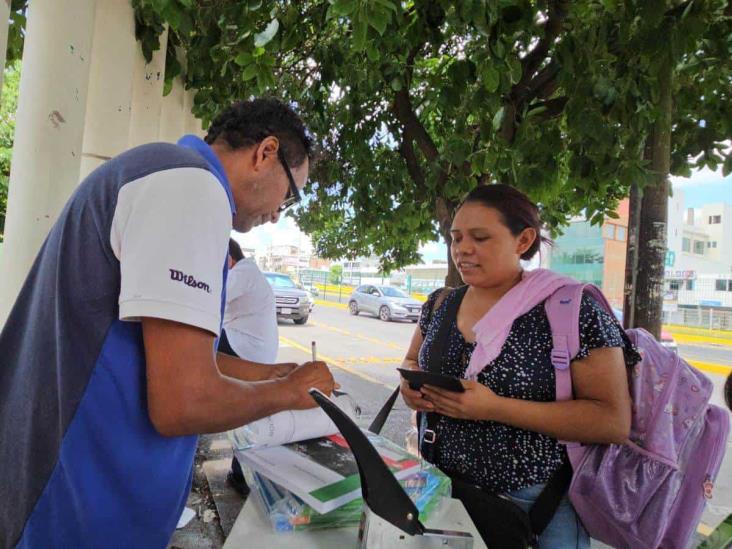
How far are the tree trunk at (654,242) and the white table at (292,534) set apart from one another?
165 cm

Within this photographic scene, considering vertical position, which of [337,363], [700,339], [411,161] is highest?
[411,161]

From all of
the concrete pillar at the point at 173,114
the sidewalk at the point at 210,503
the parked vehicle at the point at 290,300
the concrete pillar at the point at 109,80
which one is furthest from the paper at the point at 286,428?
the parked vehicle at the point at 290,300

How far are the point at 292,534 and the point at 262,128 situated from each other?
95 cm

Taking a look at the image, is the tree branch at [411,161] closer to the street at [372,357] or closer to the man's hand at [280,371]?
the street at [372,357]

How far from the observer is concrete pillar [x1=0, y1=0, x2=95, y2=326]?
6.23ft

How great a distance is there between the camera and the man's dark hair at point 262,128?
1.29 metres

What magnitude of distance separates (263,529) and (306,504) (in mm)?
110

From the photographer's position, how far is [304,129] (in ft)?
4.66

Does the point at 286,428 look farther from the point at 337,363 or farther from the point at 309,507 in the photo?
the point at 337,363

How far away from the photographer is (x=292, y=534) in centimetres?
102

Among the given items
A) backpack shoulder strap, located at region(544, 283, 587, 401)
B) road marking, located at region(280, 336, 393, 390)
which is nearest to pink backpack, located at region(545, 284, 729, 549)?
backpack shoulder strap, located at region(544, 283, 587, 401)

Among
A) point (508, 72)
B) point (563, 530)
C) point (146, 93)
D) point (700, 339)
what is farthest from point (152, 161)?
point (700, 339)

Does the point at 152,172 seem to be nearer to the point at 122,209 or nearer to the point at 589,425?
the point at 122,209

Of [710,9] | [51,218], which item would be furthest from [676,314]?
[51,218]
